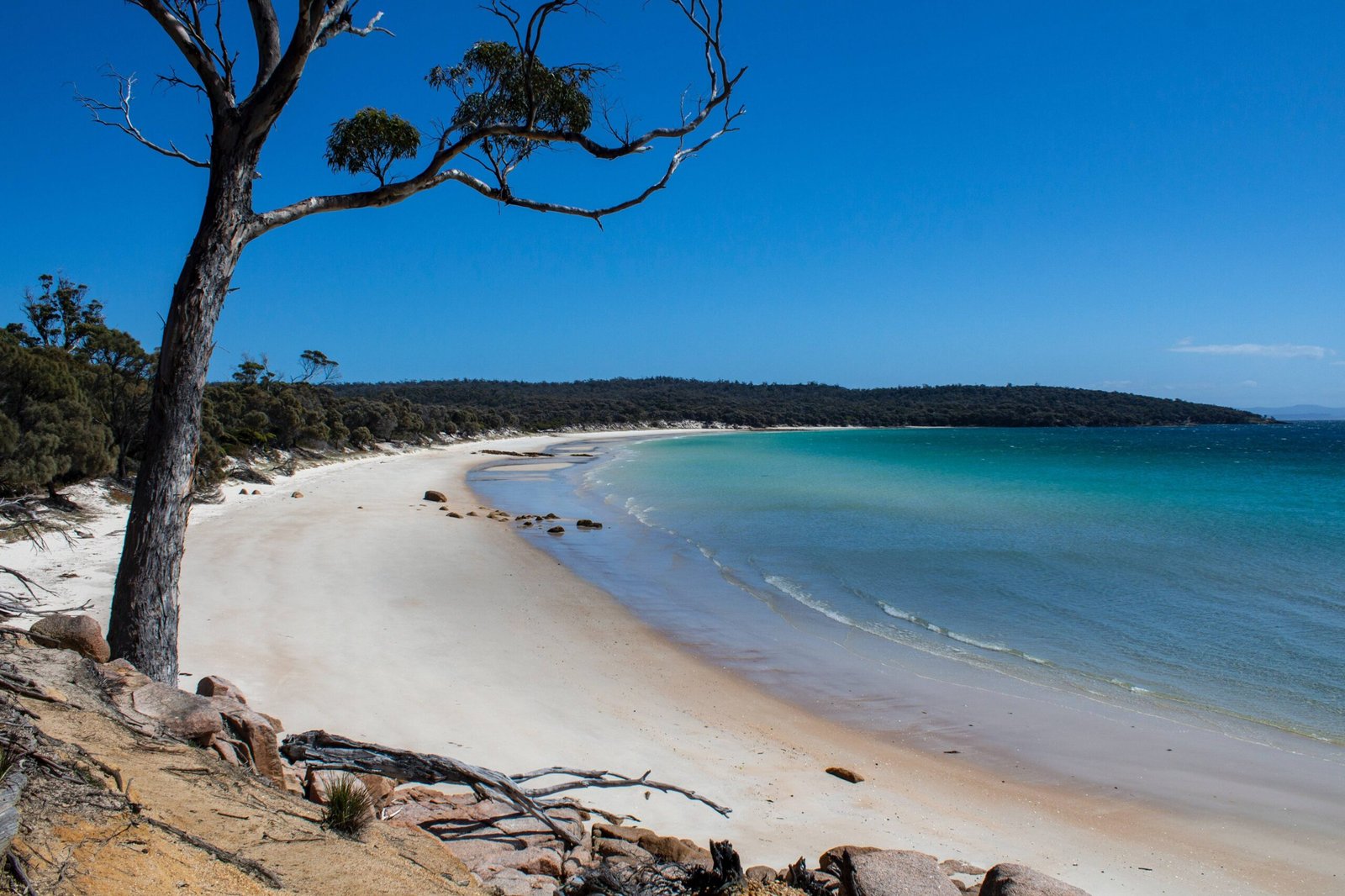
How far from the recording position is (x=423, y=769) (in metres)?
4.57

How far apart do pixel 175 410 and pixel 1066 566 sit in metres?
16.7

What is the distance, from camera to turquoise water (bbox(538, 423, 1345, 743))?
978 centimetres

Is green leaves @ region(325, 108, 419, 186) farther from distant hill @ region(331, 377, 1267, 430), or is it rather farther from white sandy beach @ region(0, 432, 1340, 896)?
distant hill @ region(331, 377, 1267, 430)

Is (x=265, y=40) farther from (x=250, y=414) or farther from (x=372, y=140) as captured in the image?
(x=250, y=414)

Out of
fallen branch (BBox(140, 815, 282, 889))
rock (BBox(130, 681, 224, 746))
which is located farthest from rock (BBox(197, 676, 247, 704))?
fallen branch (BBox(140, 815, 282, 889))

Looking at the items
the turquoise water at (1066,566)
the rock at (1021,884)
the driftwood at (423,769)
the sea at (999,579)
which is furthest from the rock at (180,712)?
the turquoise water at (1066,566)

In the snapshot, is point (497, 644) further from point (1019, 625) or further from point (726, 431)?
point (726, 431)

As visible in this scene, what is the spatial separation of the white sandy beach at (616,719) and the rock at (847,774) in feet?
0.28

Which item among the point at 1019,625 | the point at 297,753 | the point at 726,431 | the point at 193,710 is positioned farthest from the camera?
the point at 726,431

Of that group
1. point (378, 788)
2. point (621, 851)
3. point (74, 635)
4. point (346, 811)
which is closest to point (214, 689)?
point (74, 635)

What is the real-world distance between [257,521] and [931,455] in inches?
2091

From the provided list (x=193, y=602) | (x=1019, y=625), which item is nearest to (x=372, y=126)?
(x=193, y=602)

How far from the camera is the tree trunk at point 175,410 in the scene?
186 inches

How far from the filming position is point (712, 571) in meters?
15.3
